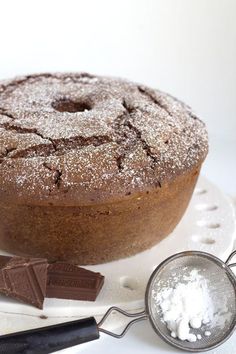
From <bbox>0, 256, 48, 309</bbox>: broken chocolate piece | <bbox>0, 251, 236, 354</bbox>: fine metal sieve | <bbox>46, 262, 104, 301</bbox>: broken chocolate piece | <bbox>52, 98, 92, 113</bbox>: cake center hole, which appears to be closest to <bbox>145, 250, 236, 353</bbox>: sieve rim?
<bbox>0, 251, 236, 354</bbox>: fine metal sieve

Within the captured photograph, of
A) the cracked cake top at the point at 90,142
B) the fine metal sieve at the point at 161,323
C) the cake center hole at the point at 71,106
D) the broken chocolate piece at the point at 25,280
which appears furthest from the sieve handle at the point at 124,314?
the cake center hole at the point at 71,106

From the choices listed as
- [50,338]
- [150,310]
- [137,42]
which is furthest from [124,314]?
[137,42]

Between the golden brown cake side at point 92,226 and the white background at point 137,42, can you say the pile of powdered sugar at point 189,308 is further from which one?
the white background at point 137,42

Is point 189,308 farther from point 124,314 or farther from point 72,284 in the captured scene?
point 72,284

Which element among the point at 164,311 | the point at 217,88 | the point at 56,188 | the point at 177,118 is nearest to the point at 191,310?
the point at 164,311

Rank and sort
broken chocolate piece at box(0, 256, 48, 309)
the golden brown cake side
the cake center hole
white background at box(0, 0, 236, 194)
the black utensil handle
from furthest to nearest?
white background at box(0, 0, 236, 194)
the cake center hole
the golden brown cake side
broken chocolate piece at box(0, 256, 48, 309)
the black utensil handle

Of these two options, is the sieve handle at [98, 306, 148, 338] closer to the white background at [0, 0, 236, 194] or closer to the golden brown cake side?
the golden brown cake side
